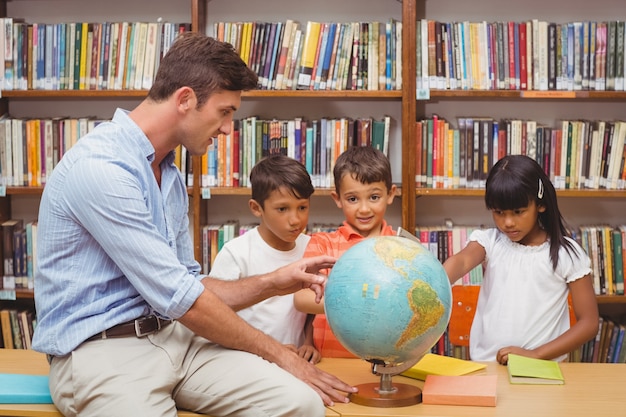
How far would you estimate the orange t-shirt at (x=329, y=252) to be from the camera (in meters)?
3.47

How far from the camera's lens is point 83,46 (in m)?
4.97

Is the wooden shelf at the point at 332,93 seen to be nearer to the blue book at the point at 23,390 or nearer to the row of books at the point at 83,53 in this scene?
the row of books at the point at 83,53

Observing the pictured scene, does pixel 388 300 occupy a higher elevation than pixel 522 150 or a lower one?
lower

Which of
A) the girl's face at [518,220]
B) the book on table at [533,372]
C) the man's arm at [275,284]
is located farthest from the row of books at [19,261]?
the book on table at [533,372]

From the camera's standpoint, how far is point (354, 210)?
3564 mm

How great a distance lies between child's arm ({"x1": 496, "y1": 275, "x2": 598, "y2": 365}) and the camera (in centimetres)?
327

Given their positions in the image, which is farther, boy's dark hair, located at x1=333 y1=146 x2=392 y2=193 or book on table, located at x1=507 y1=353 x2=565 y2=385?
boy's dark hair, located at x1=333 y1=146 x2=392 y2=193

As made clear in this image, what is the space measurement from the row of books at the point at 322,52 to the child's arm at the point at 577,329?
180 cm

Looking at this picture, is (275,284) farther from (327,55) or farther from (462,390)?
(327,55)

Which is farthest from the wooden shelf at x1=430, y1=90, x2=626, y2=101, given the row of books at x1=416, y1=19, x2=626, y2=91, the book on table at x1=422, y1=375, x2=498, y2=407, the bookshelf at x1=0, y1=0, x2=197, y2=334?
the book on table at x1=422, y1=375, x2=498, y2=407

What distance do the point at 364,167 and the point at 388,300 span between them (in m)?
1.26

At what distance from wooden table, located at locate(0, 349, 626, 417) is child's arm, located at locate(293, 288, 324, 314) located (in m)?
0.28

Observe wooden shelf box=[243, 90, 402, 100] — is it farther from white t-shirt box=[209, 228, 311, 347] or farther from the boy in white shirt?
white t-shirt box=[209, 228, 311, 347]

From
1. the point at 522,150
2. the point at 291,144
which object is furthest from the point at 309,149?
the point at 522,150
